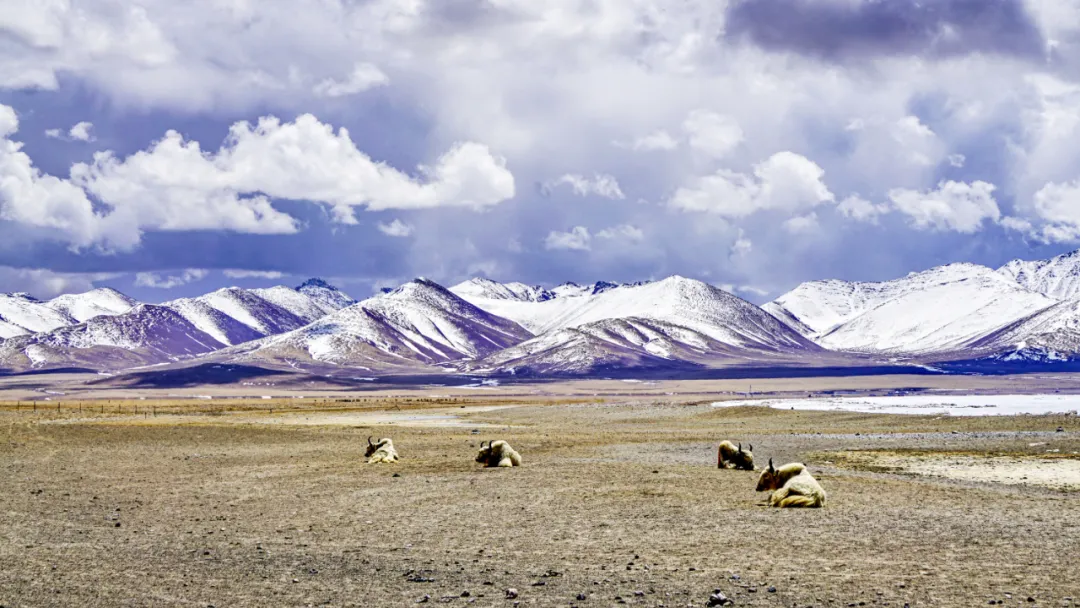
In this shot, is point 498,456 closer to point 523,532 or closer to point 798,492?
point 798,492

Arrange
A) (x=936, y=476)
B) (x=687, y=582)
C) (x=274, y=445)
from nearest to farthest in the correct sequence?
(x=687, y=582)
(x=936, y=476)
(x=274, y=445)

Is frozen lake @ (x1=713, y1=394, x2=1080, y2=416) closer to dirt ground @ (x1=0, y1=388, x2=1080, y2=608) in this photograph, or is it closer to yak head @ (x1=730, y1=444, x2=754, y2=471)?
dirt ground @ (x1=0, y1=388, x2=1080, y2=608)

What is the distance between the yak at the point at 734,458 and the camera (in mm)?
37750

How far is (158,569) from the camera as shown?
63.4ft

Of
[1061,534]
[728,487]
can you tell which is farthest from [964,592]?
[728,487]

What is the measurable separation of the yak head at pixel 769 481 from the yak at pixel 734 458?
7448 mm

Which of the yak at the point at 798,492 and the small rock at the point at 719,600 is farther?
the yak at the point at 798,492

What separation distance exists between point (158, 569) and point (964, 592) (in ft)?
41.5

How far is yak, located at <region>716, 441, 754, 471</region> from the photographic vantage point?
3775 centimetres

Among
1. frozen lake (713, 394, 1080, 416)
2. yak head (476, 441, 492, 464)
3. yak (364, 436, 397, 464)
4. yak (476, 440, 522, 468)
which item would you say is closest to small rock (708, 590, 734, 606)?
yak (476, 440, 522, 468)

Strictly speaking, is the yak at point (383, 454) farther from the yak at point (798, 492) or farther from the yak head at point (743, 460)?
the yak at point (798, 492)

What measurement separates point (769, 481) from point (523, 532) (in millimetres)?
9108

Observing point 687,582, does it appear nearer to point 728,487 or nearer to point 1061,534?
point 1061,534

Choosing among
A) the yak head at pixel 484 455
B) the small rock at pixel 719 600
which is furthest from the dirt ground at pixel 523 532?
the yak head at pixel 484 455
